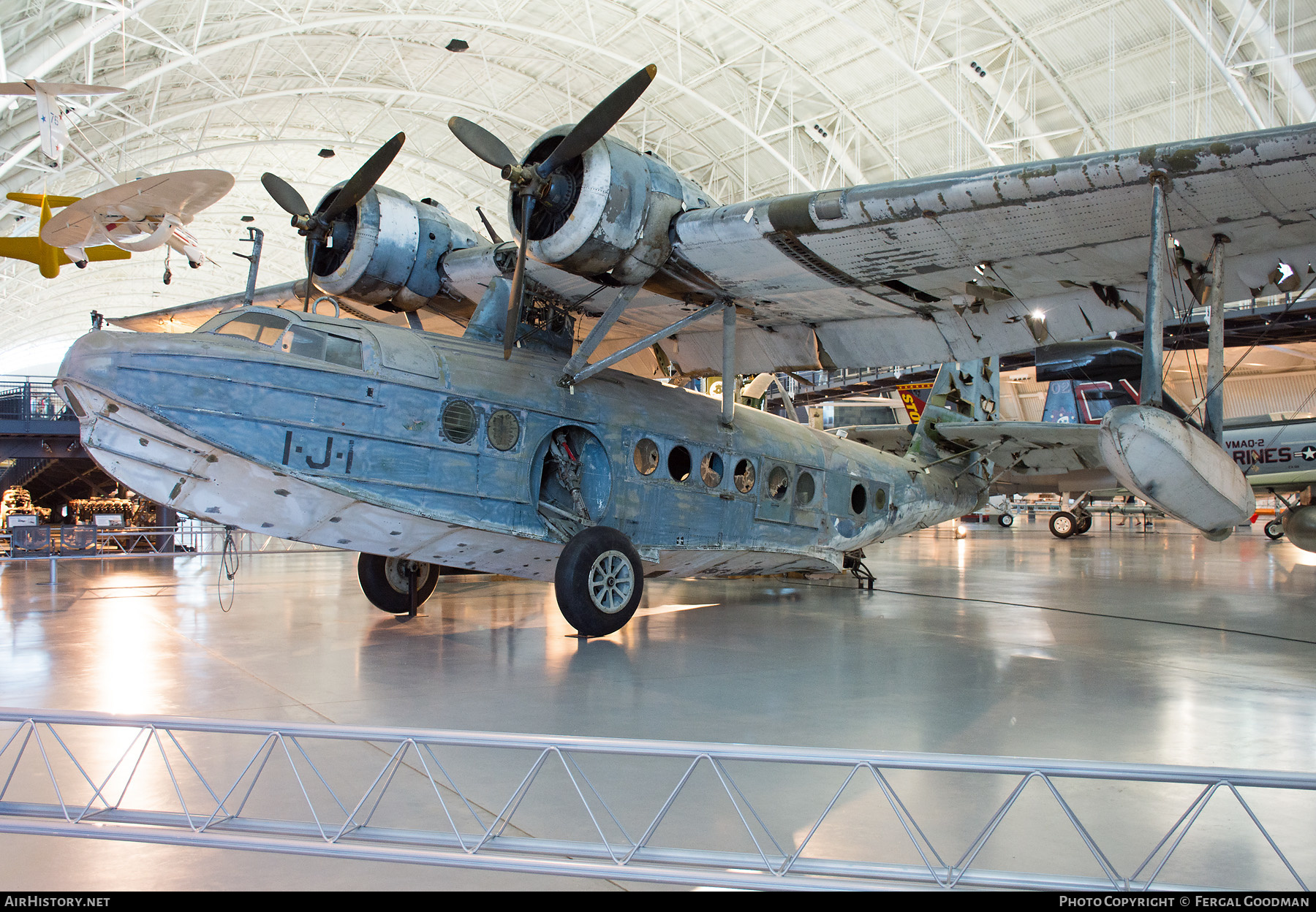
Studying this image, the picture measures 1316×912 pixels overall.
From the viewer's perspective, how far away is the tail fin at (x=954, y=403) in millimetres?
14188

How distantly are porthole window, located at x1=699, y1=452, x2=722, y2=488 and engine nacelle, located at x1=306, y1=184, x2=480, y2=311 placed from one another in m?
4.11

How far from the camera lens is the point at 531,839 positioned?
9.68 ft

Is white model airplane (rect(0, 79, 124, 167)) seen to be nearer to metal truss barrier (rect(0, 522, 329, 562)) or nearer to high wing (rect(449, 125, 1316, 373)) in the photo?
metal truss barrier (rect(0, 522, 329, 562))

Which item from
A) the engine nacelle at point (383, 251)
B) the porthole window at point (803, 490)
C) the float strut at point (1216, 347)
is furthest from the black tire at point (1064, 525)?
the engine nacelle at point (383, 251)

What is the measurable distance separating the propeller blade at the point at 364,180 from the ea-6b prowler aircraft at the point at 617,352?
0.05m

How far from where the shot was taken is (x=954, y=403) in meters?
15.5

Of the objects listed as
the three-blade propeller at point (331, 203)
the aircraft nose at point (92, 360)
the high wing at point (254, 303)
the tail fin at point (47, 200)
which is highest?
the tail fin at point (47, 200)

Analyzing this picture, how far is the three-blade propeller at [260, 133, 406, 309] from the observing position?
8.92m

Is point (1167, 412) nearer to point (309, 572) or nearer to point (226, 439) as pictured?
point (226, 439)

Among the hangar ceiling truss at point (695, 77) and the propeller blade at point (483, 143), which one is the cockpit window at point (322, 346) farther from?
the hangar ceiling truss at point (695, 77)

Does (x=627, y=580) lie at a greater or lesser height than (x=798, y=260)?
lesser

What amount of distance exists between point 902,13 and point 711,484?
20652 millimetres

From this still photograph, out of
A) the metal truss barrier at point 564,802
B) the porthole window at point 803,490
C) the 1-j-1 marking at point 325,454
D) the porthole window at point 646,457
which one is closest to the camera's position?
the metal truss barrier at point 564,802

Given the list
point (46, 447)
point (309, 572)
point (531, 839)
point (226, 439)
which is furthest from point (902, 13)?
point (46, 447)
